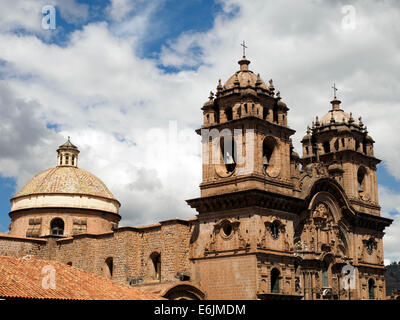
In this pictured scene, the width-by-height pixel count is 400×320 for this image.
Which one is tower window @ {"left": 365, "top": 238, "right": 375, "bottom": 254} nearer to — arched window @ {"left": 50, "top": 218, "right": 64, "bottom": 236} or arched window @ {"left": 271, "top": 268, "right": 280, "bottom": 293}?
arched window @ {"left": 271, "top": 268, "right": 280, "bottom": 293}

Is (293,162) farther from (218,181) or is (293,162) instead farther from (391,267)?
(391,267)

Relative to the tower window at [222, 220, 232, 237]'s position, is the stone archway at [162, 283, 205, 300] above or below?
below

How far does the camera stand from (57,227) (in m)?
54.9

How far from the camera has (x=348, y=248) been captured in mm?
47781

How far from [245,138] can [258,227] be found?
19.3ft

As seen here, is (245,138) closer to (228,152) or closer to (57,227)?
(228,152)

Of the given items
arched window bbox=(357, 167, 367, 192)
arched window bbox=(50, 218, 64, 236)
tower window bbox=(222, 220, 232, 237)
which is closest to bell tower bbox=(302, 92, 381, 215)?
arched window bbox=(357, 167, 367, 192)

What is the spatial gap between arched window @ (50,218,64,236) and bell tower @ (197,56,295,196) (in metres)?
17.4

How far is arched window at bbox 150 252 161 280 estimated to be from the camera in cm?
4397

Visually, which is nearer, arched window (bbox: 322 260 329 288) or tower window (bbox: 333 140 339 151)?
arched window (bbox: 322 260 329 288)

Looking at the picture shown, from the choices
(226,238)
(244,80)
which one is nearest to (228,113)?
(244,80)

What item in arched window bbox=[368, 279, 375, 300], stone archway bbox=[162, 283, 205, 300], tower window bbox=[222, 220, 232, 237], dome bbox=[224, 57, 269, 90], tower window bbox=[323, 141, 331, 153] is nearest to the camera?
stone archway bbox=[162, 283, 205, 300]
